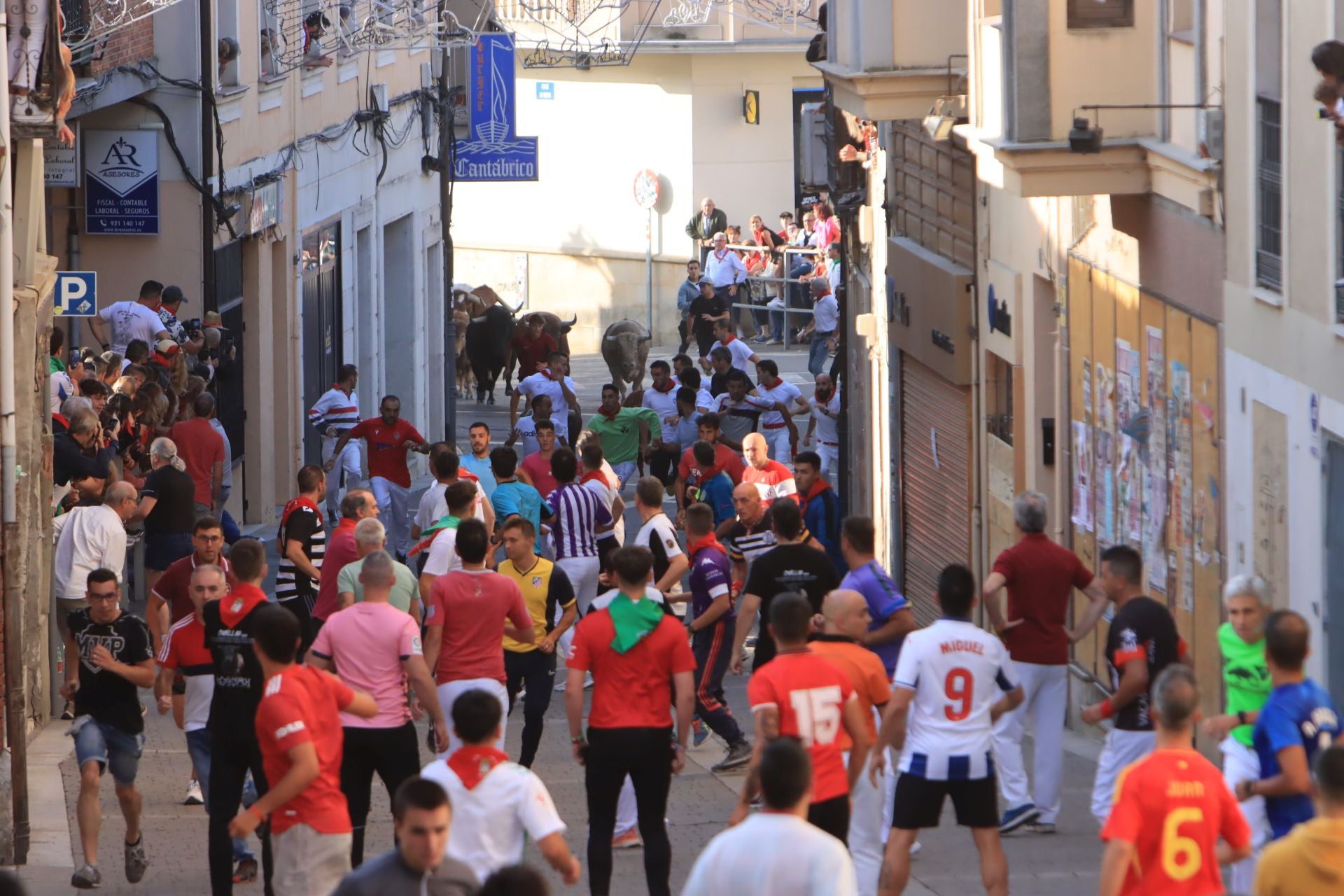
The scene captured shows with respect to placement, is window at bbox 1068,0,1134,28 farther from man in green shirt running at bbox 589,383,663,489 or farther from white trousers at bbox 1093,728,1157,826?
man in green shirt running at bbox 589,383,663,489

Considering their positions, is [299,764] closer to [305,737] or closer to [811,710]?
[305,737]

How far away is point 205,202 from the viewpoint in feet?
72.8

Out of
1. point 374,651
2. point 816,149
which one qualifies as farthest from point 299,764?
point 816,149

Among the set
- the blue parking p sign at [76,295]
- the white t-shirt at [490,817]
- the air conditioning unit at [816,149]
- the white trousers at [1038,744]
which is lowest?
the white trousers at [1038,744]

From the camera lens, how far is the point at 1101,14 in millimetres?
13680

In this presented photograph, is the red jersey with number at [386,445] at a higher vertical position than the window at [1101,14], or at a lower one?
lower

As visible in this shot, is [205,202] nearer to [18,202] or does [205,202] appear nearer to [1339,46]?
[18,202]

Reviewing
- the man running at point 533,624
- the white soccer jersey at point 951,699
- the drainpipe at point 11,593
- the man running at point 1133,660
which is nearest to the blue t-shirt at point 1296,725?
the white soccer jersey at point 951,699

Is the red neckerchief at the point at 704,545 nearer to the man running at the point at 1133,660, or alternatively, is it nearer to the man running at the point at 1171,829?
the man running at the point at 1133,660

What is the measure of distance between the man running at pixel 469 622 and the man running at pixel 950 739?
6.87ft

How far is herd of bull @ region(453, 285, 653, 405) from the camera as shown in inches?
1305

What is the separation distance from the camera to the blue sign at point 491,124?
31703 mm

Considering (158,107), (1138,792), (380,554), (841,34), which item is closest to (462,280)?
(158,107)

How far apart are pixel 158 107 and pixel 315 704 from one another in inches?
600
